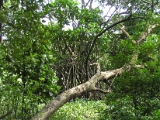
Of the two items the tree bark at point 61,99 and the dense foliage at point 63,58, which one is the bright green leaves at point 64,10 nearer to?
the dense foliage at point 63,58

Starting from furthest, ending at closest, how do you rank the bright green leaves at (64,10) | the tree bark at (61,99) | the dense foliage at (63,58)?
the bright green leaves at (64,10), the tree bark at (61,99), the dense foliage at (63,58)

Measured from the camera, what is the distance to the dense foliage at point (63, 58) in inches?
91.4

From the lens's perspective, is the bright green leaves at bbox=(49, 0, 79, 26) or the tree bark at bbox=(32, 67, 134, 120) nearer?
the tree bark at bbox=(32, 67, 134, 120)

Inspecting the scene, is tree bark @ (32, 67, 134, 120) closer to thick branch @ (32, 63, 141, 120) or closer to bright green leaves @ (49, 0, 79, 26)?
thick branch @ (32, 63, 141, 120)

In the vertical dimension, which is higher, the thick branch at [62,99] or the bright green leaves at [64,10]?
the bright green leaves at [64,10]


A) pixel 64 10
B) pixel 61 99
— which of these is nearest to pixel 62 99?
pixel 61 99

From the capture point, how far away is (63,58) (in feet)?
26.7

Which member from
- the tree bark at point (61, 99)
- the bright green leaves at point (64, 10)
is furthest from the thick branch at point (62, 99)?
the bright green leaves at point (64, 10)

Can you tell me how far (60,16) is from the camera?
7.76 m

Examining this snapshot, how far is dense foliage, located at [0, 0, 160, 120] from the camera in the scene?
2.32 meters

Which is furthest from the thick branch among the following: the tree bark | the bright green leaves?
the bright green leaves

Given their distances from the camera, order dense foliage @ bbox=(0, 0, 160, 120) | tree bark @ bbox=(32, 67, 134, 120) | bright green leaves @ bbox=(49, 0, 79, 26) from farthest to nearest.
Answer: bright green leaves @ bbox=(49, 0, 79, 26), tree bark @ bbox=(32, 67, 134, 120), dense foliage @ bbox=(0, 0, 160, 120)

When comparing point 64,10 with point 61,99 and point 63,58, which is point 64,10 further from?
point 61,99

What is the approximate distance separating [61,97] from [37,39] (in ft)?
5.90
